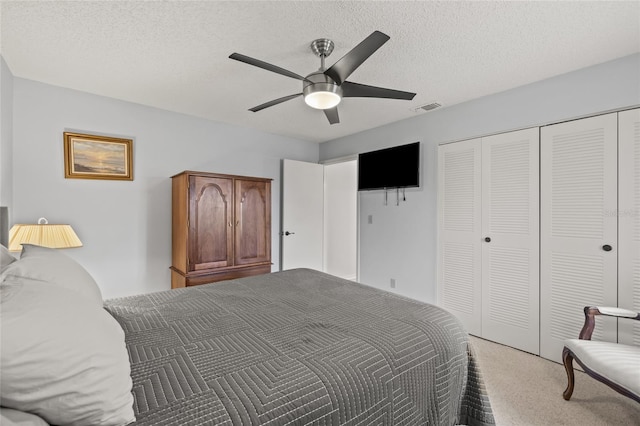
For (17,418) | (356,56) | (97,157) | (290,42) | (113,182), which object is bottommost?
(17,418)

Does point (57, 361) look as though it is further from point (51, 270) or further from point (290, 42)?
point (290, 42)

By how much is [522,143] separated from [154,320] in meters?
3.30

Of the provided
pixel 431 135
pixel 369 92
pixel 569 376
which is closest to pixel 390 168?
pixel 431 135

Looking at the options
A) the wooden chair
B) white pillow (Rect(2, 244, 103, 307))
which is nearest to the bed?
white pillow (Rect(2, 244, 103, 307))

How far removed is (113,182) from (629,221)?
4.71 m

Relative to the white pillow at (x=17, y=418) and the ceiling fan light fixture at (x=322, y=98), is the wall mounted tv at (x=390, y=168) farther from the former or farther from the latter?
the white pillow at (x=17, y=418)

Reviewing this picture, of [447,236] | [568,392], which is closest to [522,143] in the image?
[447,236]

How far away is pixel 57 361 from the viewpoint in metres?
0.65

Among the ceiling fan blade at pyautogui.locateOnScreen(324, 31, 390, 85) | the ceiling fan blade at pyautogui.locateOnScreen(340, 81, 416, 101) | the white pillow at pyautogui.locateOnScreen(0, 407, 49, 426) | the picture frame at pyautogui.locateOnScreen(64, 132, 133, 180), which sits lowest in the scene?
the white pillow at pyautogui.locateOnScreen(0, 407, 49, 426)

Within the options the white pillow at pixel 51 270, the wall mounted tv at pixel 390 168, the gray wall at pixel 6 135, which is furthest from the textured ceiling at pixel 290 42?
the white pillow at pixel 51 270

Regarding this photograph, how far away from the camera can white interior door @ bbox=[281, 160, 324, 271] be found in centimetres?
431

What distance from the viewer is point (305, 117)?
11.7ft

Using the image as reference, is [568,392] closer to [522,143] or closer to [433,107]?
[522,143]

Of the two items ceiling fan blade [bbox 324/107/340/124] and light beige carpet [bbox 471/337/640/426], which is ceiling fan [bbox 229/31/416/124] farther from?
light beige carpet [bbox 471/337/640/426]
